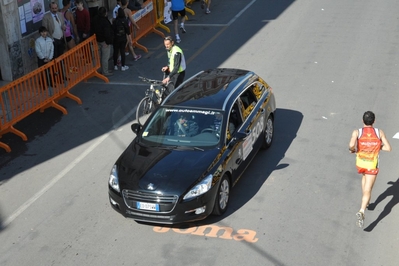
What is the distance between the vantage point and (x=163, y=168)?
9938 millimetres

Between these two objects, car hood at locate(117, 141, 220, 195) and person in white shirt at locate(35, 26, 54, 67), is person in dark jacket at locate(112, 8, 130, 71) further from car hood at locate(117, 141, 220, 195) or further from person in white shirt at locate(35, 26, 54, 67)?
car hood at locate(117, 141, 220, 195)

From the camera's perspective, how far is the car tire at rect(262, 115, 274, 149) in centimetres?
1224

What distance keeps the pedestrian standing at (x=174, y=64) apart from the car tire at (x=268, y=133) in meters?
2.68

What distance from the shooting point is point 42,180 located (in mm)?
11812

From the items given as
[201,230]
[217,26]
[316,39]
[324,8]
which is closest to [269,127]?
[201,230]

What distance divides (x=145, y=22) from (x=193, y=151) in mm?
10811

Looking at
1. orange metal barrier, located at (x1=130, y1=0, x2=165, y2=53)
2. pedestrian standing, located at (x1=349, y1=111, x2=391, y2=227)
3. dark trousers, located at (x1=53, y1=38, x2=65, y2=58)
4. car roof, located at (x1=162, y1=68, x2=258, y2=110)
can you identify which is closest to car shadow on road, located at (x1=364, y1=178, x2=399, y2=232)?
pedestrian standing, located at (x1=349, y1=111, x2=391, y2=227)

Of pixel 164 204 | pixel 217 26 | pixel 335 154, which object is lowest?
pixel 217 26

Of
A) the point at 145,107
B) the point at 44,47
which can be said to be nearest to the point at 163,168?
the point at 145,107

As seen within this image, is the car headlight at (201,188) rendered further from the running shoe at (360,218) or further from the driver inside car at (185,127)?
the running shoe at (360,218)

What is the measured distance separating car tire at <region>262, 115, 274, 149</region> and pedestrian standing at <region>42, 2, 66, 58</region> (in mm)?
6651

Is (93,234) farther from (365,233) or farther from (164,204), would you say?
(365,233)

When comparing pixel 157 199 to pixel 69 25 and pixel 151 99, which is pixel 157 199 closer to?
pixel 151 99

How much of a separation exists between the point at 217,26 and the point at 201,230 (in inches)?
491
